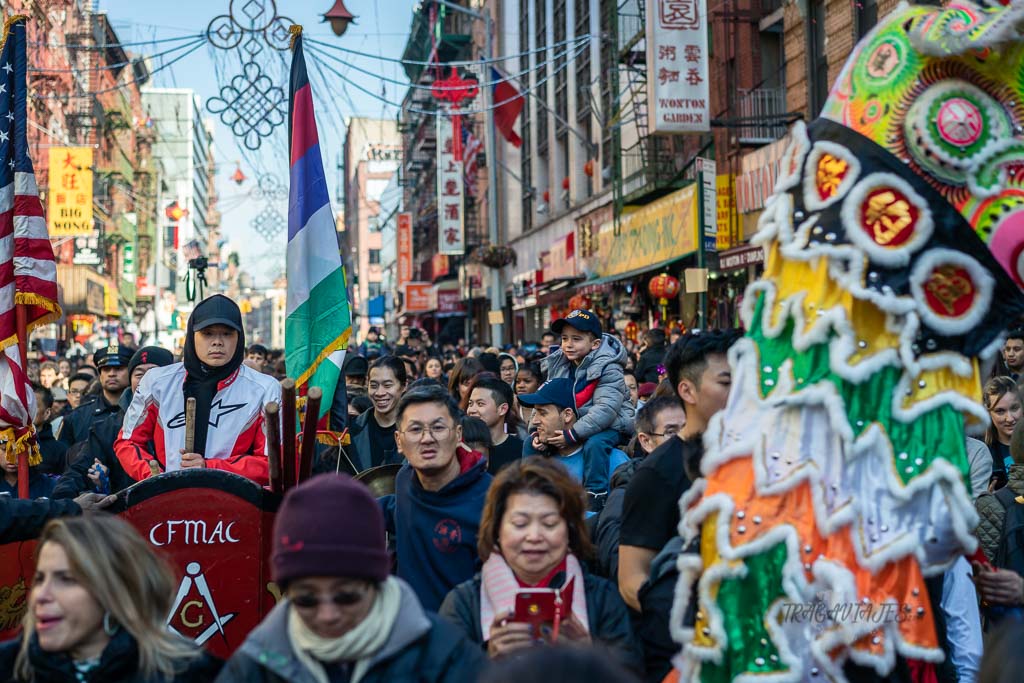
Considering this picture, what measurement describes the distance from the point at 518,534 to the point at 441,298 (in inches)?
2035

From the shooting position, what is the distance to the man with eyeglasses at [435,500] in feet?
15.6

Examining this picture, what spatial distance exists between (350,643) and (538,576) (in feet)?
3.68

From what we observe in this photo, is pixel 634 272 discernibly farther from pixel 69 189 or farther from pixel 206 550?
pixel 206 550

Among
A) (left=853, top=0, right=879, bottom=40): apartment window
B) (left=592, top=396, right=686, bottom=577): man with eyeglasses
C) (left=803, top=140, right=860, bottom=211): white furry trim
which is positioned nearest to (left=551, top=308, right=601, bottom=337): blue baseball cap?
(left=592, top=396, right=686, bottom=577): man with eyeglasses

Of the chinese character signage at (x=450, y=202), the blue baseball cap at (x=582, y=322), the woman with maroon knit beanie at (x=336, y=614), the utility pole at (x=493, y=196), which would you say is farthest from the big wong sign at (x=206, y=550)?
the chinese character signage at (x=450, y=202)

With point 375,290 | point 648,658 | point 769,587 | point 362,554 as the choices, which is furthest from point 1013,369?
point 375,290

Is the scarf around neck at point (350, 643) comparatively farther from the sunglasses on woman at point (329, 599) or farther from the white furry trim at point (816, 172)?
the white furry trim at point (816, 172)

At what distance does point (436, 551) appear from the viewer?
4.77 meters

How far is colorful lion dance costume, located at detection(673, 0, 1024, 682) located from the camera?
312 centimetres

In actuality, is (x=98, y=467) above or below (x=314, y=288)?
below

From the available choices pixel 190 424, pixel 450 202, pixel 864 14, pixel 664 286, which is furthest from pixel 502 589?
pixel 450 202

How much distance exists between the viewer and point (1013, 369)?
30.6 feet

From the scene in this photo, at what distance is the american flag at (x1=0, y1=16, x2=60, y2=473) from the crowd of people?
75 centimetres

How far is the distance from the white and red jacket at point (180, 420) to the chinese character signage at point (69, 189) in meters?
29.0
